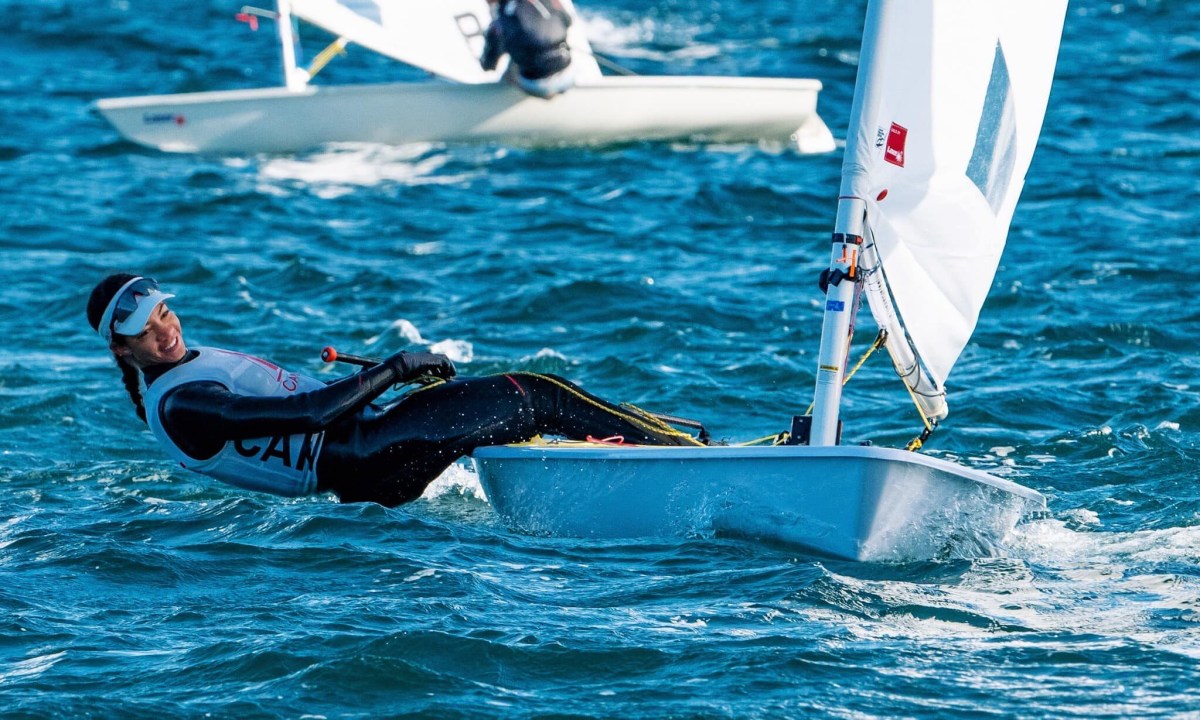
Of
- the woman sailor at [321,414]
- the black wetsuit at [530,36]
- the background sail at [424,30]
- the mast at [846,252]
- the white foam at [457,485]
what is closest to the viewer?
the mast at [846,252]

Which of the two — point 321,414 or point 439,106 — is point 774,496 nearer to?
point 321,414

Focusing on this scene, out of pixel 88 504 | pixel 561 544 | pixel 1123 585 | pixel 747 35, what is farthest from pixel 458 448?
pixel 747 35

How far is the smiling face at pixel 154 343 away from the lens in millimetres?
4664

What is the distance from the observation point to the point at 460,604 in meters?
4.15

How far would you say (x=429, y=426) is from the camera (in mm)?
4816

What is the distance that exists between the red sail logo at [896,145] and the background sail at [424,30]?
744 centimetres

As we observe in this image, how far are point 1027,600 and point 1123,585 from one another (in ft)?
1.06

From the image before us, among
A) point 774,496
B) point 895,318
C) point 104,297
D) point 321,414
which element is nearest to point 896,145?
point 895,318

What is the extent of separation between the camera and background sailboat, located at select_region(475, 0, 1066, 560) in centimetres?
419

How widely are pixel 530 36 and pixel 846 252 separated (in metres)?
7.00

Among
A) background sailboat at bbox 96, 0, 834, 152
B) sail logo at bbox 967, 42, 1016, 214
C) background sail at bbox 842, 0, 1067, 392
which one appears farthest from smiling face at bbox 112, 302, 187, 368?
background sailboat at bbox 96, 0, 834, 152

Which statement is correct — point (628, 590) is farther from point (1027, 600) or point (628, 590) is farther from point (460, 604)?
point (1027, 600)

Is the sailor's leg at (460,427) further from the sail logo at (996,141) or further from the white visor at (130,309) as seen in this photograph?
the sail logo at (996,141)

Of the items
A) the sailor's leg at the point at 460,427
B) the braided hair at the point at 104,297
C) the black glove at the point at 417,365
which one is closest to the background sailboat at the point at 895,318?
the sailor's leg at the point at 460,427
